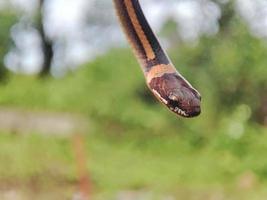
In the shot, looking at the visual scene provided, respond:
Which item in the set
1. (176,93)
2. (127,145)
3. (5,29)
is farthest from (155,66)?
(5,29)

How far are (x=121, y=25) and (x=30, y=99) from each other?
1207 centimetres

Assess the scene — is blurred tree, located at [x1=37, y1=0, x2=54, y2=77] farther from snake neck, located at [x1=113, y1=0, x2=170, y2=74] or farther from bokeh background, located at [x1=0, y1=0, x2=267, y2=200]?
snake neck, located at [x1=113, y1=0, x2=170, y2=74]

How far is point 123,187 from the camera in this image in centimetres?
838

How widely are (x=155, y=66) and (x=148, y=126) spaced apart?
1067cm

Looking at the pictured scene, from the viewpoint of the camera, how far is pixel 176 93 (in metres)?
1.55

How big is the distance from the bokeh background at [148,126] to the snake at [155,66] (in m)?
3.51

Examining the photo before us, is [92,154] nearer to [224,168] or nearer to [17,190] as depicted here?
[224,168]

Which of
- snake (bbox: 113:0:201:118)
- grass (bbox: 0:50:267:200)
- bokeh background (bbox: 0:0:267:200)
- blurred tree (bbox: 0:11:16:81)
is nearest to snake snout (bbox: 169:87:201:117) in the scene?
snake (bbox: 113:0:201:118)

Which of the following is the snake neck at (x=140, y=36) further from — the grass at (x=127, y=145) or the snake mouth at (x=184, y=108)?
the grass at (x=127, y=145)

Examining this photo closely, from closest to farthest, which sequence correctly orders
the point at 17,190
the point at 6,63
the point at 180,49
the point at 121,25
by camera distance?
1. the point at 121,25
2. the point at 17,190
3. the point at 180,49
4. the point at 6,63

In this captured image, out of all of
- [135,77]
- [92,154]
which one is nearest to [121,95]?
[135,77]

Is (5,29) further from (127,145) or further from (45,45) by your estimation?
(127,145)

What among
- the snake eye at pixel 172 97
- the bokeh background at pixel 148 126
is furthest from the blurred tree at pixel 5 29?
the snake eye at pixel 172 97

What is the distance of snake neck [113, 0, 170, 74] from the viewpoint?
159cm
